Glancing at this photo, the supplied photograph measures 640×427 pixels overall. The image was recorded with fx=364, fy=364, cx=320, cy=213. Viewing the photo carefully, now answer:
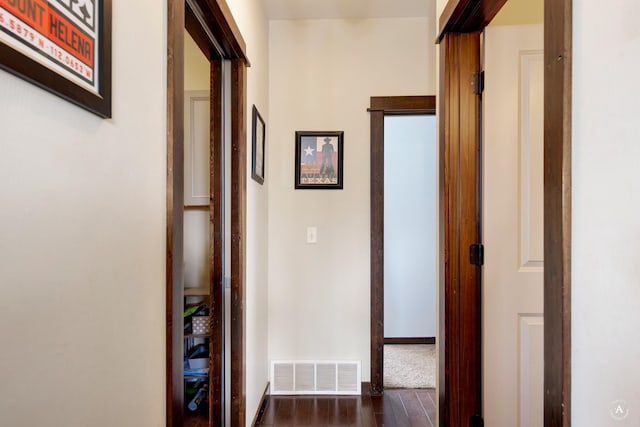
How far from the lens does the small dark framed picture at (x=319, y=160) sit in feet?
8.92

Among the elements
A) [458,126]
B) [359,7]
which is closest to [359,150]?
[359,7]

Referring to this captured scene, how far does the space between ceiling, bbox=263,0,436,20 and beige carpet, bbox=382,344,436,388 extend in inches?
108

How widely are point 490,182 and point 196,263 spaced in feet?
5.83

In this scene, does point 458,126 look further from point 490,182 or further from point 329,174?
point 329,174

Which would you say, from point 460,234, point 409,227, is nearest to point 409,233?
point 409,227

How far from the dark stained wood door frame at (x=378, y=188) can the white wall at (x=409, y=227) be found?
1165 mm

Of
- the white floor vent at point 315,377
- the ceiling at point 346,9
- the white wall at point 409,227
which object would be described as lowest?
the white floor vent at point 315,377

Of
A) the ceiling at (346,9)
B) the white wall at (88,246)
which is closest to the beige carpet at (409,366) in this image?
the white wall at (88,246)

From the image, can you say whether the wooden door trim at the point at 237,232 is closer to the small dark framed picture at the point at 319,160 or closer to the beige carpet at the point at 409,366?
the small dark framed picture at the point at 319,160

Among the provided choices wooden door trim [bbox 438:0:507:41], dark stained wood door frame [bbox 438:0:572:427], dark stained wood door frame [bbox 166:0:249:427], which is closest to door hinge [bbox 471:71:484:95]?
wooden door trim [bbox 438:0:507:41]

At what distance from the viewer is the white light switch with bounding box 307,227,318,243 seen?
8.99ft

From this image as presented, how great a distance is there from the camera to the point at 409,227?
387 cm
